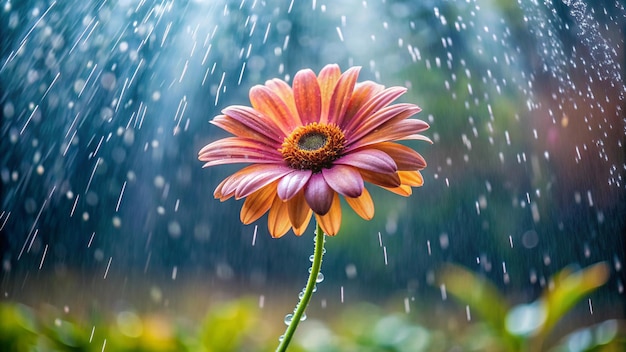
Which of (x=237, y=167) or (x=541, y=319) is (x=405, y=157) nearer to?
(x=541, y=319)

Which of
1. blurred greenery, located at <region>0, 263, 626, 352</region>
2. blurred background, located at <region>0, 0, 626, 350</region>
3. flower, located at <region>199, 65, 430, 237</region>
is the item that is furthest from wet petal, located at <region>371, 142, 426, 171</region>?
blurred background, located at <region>0, 0, 626, 350</region>

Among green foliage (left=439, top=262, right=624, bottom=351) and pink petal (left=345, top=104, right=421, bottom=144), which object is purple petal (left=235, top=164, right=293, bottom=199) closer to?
pink petal (left=345, top=104, right=421, bottom=144)

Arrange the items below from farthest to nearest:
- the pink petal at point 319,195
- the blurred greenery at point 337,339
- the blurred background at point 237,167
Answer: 1. the blurred background at point 237,167
2. the blurred greenery at point 337,339
3. the pink petal at point 319,195

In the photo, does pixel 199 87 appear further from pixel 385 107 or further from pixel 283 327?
pixel 385 107

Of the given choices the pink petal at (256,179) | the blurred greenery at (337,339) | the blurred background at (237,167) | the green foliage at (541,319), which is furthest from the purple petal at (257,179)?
the blurred background at (237,167)

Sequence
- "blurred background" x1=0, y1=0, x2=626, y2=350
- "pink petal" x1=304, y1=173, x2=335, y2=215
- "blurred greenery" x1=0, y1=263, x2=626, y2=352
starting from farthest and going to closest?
"blurred background" x1=0, y1=0, x2=626, y2=350 → "blurred greenery" x1=0, y1=263, x2=626, y2=352 → "pink petal" x1=304, y1=173, x2=335, y2=215

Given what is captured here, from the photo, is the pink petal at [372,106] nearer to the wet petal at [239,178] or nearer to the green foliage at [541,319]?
the wet petal at [239,178]

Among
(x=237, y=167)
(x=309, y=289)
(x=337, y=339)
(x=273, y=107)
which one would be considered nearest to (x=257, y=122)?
(x=273, y=107)
